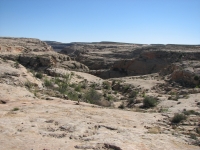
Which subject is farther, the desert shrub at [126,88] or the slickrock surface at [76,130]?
the desert shrub at [126,88]

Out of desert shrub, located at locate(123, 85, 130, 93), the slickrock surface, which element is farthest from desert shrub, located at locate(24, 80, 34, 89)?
desert shrub, located at locate(123, 85, 130, 93)

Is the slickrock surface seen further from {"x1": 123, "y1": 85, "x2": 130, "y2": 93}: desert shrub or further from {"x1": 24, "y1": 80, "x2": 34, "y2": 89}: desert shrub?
{"x1": 123, "y1": 85, "x2": 130, "y2": 93}: desert shrub

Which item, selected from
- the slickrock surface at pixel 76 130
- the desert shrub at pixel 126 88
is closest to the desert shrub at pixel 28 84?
the slickrock surface at pixel 76 130

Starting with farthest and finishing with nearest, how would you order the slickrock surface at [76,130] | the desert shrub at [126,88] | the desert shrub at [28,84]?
1. the desert shrub at [126,88]
2. the desert shrub at [28,84]
3. the slickrock surface at [76,130]

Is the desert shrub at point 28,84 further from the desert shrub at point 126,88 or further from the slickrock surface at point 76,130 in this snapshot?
the desert shrub at point 126,88

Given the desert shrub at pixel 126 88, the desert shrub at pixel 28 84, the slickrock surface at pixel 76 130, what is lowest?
the desert shrub at pixel 126 88

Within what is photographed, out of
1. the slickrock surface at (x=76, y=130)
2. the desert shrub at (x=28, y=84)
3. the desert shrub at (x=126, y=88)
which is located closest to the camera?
the slickrock surface at (x=76, y=130)

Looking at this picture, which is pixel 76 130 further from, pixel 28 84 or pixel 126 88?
pixel 126 88

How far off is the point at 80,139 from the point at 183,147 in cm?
283

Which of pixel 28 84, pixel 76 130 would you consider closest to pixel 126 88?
pixel 28 84

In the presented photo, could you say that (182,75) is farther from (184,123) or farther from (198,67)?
(184,123)

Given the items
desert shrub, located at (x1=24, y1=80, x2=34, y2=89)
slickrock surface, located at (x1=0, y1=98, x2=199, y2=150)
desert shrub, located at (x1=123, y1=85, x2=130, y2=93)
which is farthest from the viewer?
desert shrub, located at (x1=123, y1=85, x2=130, y2=93)

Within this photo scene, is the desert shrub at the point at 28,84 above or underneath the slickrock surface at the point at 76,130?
above

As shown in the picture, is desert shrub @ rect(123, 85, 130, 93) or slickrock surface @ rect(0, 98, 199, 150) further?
desert shrub @ rect(123, 85, 130, 93)
